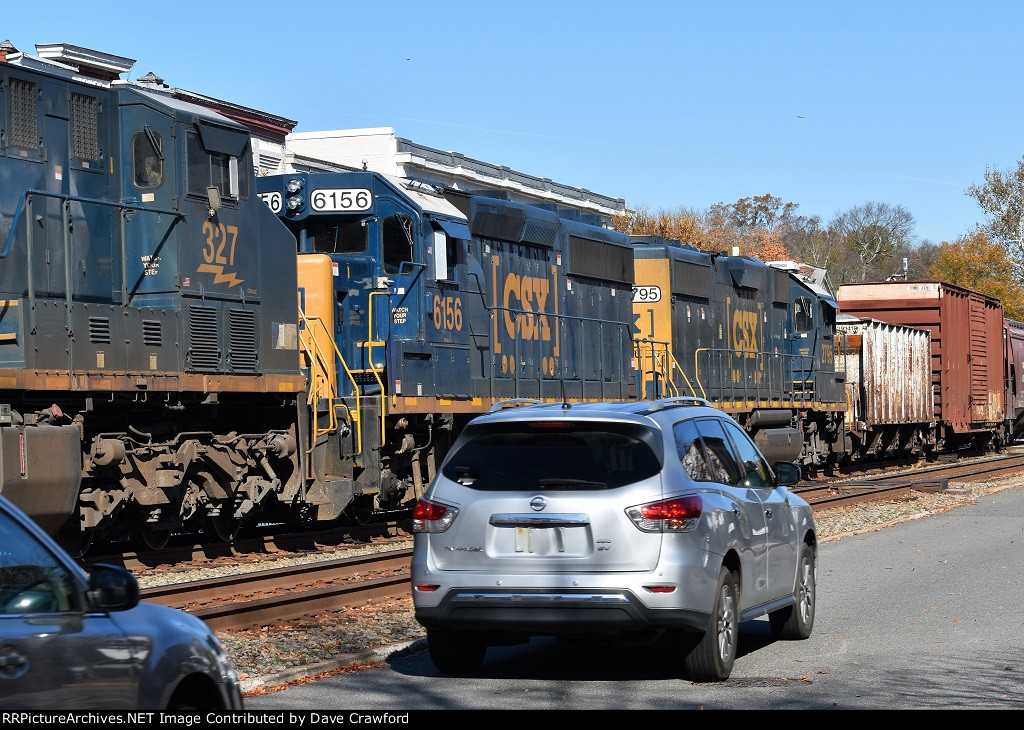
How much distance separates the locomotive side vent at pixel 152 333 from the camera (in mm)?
12648

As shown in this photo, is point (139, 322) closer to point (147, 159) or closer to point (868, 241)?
point (147, 159)

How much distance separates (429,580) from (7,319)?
5674 millimetres

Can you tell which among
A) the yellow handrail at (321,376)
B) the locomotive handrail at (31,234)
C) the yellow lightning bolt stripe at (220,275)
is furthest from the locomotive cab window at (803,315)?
the locomotive handrail at (31,234)

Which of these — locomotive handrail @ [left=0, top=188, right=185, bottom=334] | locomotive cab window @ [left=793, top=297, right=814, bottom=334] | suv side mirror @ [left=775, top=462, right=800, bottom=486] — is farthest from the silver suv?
locomotive cab window @ [left=793, top=297, right=814, bottom=334]

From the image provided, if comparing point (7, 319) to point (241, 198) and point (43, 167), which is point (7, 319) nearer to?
point (43, 167)

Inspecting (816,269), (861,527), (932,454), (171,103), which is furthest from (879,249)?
(171,103)

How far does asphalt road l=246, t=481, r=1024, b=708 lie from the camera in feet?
23.6

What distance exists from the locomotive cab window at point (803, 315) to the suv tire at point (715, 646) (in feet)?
72.0

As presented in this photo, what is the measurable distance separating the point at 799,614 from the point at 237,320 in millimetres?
6965

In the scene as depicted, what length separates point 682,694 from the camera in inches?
294

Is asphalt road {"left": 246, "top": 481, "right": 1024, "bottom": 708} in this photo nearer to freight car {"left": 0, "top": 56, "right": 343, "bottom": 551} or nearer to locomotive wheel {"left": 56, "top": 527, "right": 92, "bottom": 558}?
freight car {"left": 0, "top": 56, "right": 343, "bottom": 551}

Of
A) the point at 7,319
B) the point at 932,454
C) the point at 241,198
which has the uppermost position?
the point at 241,198

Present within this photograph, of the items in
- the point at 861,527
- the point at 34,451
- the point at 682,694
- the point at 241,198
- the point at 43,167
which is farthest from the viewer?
the point at 861,527

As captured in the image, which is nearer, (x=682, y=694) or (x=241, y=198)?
(x=682, y=694)
